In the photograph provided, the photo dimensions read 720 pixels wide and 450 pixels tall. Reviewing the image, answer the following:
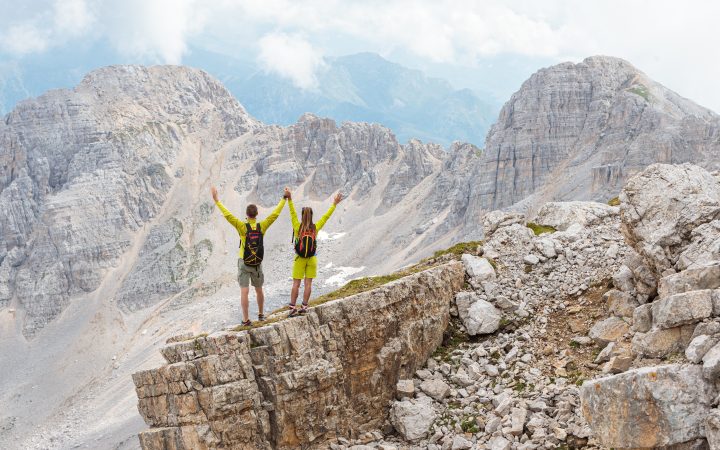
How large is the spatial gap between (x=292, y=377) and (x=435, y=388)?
4.04 m

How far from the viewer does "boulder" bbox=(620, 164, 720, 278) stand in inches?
542

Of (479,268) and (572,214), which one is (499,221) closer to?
(572,214)

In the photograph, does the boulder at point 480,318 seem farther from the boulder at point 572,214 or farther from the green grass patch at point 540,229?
the boulder at point 572,214

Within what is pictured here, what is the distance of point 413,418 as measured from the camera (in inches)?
597

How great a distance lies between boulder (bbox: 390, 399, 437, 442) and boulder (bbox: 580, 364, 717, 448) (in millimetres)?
5160

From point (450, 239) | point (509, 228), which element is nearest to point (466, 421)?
point (509, 228)

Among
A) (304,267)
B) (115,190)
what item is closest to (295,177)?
(115,190)

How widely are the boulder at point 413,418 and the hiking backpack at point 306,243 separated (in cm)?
492

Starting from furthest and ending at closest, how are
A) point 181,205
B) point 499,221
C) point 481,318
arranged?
point 181,205 < point 499,221 < point 481,318

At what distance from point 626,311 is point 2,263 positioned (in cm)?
18816

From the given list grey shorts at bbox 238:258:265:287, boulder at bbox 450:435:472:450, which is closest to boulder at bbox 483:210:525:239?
grey shorts at bbox 238:258:265:287

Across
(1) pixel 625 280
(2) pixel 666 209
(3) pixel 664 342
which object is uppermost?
(2) pixel 666 209

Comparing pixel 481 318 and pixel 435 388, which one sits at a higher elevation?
pixel 481 318

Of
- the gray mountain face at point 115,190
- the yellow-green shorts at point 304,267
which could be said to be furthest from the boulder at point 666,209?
the gray mountain face at point 115,190
